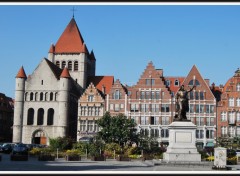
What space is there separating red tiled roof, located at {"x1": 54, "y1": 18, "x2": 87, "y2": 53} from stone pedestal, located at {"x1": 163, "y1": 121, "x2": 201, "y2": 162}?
212 ft

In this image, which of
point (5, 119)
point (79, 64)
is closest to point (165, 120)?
point (79, 64)

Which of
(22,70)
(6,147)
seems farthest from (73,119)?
(6,147)

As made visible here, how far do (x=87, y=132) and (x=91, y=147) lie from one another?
103 ft

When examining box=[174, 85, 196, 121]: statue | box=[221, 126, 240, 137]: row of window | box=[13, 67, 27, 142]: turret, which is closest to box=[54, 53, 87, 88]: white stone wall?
box=[13, 67, 27, 142]: turret

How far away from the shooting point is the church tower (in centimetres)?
9381

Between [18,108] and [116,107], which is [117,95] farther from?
[18,108]

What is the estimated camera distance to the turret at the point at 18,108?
82312 millimetres

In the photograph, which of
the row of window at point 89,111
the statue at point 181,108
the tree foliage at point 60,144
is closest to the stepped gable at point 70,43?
the row of window at point 89,111

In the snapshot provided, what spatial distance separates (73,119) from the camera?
287ft

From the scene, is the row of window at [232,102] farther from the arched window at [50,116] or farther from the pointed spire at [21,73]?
the pointed spire at [21,73]

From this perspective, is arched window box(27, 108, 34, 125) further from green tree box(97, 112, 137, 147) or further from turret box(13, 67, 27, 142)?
green tree box(97, 112, 137, 147)

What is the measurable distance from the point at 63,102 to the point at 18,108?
826 cm

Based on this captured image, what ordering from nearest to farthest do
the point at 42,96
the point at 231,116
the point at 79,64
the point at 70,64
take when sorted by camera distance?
1. the point at 231,116
2. the point at 42,96
3. the point at 79,64
4. the point at 70,64

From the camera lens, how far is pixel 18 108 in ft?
271
